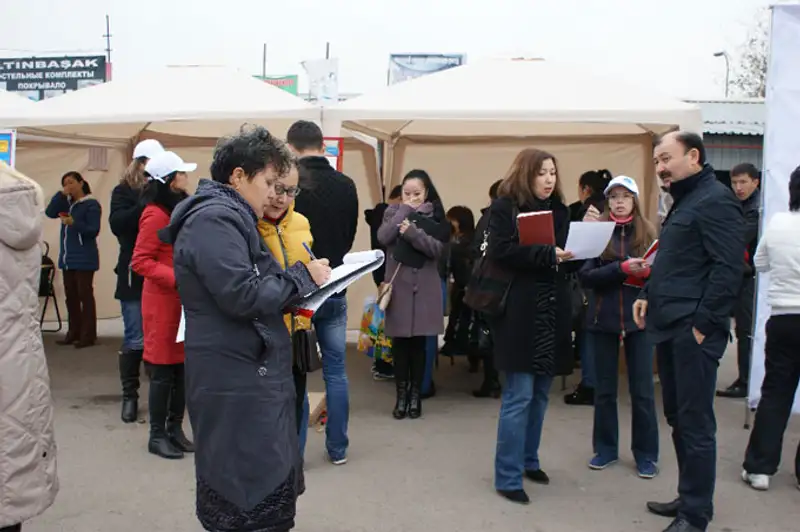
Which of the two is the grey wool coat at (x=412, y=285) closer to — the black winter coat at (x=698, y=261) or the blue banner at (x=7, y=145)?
the black winter coat at (x=698, y=261)

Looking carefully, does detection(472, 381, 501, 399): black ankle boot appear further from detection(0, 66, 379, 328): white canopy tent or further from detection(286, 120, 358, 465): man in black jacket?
detection(0, 66, 379, 328): white canopy tent

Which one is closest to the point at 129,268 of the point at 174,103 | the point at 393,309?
the point at 174,103

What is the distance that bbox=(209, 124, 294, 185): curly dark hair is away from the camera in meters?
2.56

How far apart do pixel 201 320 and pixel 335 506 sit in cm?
204

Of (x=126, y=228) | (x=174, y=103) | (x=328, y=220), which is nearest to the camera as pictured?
(x=328, y=220)

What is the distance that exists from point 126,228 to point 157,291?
951 millimetres

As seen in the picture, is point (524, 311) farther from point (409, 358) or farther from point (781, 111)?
point (781, 111)

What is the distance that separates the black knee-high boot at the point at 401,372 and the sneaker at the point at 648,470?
6.10 ft

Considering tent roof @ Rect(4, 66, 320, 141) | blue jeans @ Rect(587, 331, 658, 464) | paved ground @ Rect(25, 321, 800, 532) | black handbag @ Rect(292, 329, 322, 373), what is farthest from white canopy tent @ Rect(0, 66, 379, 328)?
blue jeans @ Rect(587, 331, 658, 464)

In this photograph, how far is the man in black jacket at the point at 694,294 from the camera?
360cm

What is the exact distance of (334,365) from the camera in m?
4.66

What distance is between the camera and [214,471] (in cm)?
252

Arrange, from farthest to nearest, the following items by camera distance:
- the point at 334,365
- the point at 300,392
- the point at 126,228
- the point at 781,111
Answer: the point at 126,228 < the point at 781,111 < the point at 334,365 < the point at 300,392

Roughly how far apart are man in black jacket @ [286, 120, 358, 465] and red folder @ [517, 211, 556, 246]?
1065 mm
